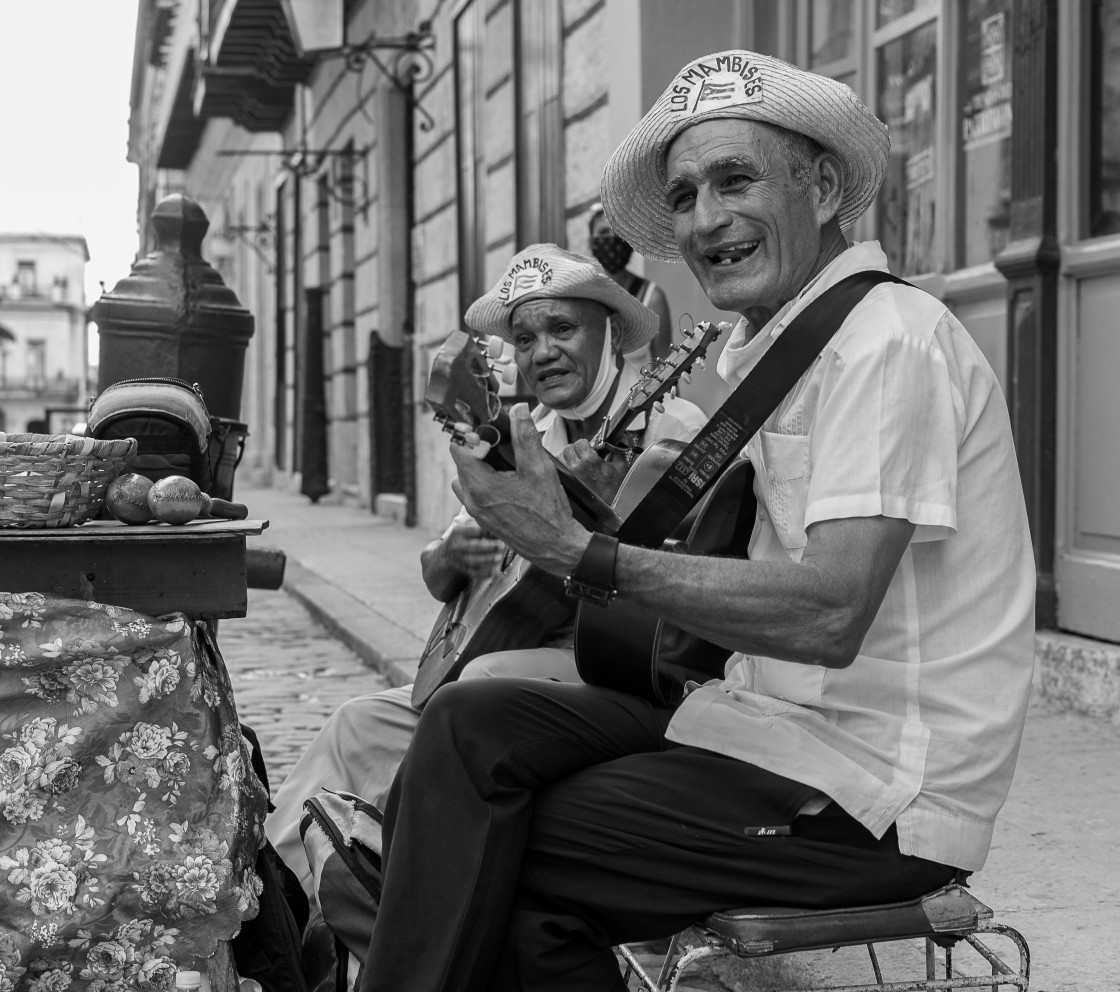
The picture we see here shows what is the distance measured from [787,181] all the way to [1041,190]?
3.28 metres

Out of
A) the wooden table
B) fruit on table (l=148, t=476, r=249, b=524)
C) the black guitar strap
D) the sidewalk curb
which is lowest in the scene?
the sidewalk curb

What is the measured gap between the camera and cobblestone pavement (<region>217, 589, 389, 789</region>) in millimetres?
5707

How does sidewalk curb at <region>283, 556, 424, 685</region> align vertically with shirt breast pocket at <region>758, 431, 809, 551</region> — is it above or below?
below

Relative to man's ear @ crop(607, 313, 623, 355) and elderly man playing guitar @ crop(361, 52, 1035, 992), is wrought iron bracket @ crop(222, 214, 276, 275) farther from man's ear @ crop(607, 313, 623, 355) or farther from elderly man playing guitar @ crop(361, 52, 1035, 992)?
elderly man playing guitar @ crop(361, 52, 1035, 992)

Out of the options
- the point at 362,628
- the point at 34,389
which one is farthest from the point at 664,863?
the point at 34,389

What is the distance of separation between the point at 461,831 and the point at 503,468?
469 millimetres

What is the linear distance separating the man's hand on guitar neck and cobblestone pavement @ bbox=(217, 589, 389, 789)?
9.80 feet

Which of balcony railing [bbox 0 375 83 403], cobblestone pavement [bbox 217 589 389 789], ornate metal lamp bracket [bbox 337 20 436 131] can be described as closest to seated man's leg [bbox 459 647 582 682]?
cobblestone pavement [bbox 217 589 389 789]

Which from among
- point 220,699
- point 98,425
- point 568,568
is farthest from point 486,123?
point 568,568

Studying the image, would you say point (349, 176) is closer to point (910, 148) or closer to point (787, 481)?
point (910, 148)

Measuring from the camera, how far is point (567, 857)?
2086 millimetres

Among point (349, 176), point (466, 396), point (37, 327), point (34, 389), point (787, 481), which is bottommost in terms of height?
point (787, 481)

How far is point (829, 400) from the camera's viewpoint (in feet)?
6.48

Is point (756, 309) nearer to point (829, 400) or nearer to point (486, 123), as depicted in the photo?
point (829, 400)
